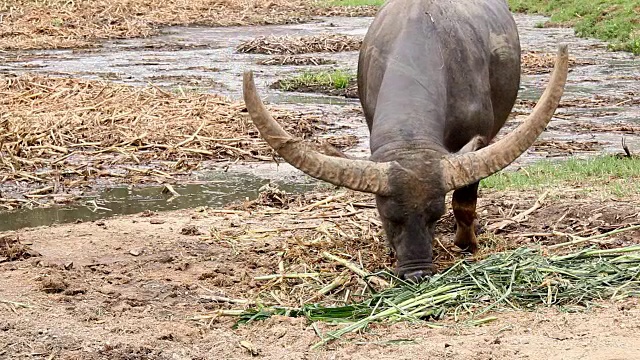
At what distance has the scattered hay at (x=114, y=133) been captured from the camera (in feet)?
32.1

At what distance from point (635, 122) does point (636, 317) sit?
799 cm

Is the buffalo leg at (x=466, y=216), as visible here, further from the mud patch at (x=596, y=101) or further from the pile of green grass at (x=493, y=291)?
the mud patch at (x=596, y=101)

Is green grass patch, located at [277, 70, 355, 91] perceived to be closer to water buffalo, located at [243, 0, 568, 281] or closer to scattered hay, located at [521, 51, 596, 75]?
scattered hay, located at [521, 51, 596, 75]

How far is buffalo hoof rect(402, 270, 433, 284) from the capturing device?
5.37 metres

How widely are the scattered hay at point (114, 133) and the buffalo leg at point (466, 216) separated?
387 cm

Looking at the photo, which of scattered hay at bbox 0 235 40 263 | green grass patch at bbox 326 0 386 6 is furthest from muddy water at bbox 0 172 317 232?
green grass patch at bbox 326 0 386 6

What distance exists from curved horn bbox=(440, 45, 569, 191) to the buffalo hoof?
463mm

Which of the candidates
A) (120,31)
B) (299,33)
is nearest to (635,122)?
(299,33)

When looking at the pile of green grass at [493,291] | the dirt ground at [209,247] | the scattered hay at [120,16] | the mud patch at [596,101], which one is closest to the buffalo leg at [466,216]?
the dirt ground at [209,247]

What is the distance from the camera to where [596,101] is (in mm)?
13805

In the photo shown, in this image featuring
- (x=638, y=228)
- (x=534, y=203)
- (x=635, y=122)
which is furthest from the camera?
(x=635, y=122)

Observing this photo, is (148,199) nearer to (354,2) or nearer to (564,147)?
(564,147)

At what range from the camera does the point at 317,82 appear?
15695mm

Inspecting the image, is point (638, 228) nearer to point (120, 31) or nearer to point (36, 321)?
point (36, 321)
